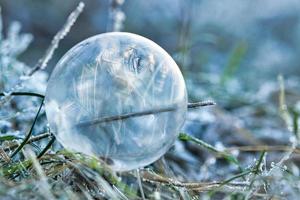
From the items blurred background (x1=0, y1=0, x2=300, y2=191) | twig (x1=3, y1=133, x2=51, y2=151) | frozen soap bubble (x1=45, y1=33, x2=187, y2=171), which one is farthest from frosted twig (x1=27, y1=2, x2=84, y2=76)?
blurred background (x1=0, y1=0, x2=300, y2=191)

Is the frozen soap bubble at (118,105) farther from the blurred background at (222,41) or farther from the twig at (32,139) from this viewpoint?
the blurred background at (222,41)

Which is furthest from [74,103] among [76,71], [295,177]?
[295,177]

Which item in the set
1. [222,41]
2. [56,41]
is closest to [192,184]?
[56,41]

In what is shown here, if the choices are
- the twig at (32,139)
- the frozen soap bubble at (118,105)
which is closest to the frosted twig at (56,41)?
the twig at (32,139)

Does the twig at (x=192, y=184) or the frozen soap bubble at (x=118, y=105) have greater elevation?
the frozen soap bubble at (x=118, y=105)

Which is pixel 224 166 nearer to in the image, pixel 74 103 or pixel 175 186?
pixel 175 186
